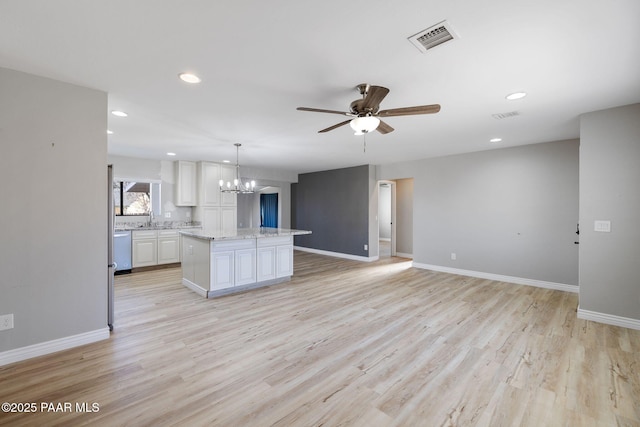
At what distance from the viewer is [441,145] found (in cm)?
492

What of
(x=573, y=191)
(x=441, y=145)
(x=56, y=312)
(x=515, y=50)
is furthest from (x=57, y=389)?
(x=573, y=191)

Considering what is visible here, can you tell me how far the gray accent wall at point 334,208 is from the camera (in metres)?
7.13

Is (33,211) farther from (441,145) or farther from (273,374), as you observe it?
(441,145)

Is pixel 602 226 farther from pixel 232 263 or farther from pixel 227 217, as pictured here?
pixel 227 217

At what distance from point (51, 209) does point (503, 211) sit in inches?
256

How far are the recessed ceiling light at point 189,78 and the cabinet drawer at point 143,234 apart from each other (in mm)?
4550

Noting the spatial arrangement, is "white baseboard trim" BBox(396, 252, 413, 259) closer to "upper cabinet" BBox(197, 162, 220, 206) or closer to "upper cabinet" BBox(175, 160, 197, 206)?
"upper cabinet" BBox(197, 162, 220, 206)

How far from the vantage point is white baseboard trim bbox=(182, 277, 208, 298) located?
13.5ft

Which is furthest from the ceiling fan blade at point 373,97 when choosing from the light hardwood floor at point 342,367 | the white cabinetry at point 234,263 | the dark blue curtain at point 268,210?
the dark blue curtain at point 268,210

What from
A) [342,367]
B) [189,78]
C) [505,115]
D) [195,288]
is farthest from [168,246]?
[505,115]

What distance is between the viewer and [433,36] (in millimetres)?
1845

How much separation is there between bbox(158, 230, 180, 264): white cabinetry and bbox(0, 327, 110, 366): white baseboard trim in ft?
11.8

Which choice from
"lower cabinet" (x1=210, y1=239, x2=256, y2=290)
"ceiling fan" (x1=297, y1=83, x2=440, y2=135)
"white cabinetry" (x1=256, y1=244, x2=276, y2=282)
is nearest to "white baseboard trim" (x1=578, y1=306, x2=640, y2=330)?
"ceiling fan" (x1=297, y1=83, x2=440, y2=135)

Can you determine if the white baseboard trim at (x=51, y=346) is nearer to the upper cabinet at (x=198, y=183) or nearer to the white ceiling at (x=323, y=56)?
the white ceiling at (x=323, y=56)
